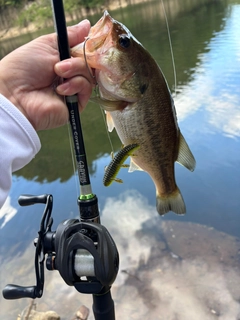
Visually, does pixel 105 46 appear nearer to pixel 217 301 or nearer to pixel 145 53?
pixel 145 53

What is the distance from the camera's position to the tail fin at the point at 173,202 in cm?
143

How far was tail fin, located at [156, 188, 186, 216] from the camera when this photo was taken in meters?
1.43

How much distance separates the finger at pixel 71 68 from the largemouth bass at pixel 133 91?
0.03m

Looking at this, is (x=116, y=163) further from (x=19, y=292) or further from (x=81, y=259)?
(x=19, y=292)

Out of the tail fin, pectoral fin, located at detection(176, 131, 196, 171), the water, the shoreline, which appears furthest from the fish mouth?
the shoreline

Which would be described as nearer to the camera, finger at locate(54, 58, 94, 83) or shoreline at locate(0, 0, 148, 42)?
finger at locate(54, 58, 94, 83)

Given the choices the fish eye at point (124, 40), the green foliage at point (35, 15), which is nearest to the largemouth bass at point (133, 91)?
the fish eye at point (124, 40)

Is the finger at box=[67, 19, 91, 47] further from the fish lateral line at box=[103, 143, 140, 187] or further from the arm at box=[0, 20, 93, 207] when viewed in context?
the fish lateral line at box=[103, 143, 140, 187]

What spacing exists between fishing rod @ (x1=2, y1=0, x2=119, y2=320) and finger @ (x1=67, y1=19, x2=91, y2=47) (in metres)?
0.14

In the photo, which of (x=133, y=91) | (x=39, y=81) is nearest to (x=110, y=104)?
(x=133, y=91)

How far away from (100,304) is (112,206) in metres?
2.63

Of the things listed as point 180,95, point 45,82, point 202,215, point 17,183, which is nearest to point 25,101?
point 45,82

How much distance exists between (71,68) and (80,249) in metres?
0.60

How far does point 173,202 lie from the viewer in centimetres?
143
